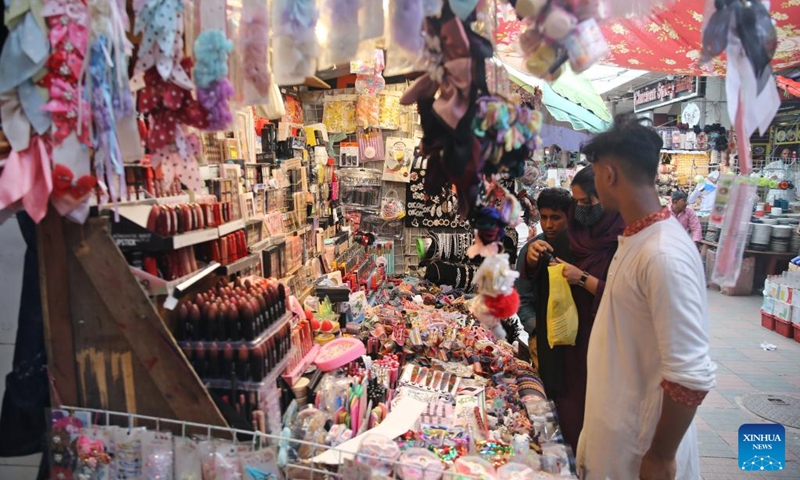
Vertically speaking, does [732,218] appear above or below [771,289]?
above

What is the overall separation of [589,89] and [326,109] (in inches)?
109

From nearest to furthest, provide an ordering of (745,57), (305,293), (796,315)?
(745,57) → (305,293) → (796,315)

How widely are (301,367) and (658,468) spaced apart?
1.31m

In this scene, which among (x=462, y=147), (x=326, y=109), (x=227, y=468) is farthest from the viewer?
(x=326, y=109)

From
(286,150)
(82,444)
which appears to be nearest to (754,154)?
(286,150)

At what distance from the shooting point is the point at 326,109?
4992mm

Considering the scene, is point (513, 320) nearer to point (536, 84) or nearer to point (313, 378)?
point (536, 84)

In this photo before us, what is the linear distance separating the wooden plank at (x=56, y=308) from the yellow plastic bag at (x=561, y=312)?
2.04 metres

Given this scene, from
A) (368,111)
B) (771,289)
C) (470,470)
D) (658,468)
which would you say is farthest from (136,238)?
(771,289)

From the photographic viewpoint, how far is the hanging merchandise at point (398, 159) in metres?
5.07

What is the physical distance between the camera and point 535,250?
269 centimetres

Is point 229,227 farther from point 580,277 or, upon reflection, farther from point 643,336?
point 580,277

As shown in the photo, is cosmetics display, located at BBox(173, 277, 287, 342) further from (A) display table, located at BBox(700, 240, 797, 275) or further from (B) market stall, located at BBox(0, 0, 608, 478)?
(A) display table, located at BBox(700, 240, 797, 275)

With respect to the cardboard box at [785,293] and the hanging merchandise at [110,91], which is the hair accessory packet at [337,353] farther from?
the cardboard box at [785,293]
